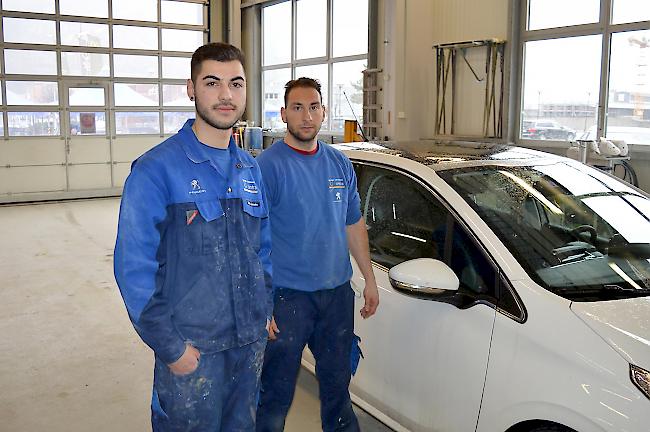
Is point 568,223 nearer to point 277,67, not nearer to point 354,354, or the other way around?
point 354,354

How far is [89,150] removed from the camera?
12.3m

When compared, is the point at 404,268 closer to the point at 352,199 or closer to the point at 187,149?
the point at 352,199

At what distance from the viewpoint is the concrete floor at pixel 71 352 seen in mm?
Result: 3361

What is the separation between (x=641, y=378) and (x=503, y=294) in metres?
0.50

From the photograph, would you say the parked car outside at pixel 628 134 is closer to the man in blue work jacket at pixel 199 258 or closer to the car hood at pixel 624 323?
the car hood at pixel 624 323

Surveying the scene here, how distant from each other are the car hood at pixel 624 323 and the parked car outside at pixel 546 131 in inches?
248

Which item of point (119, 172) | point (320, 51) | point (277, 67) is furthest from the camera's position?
point (277, 67)

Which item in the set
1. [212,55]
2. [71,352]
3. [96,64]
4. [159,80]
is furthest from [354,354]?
[159,80]

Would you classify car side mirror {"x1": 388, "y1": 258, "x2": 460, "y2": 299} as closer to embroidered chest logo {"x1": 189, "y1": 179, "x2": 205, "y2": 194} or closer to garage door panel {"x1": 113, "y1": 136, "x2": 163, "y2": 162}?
embroidered chest logo {"x1": 189, "y1": 179, "x2": 205, "y2": 194}

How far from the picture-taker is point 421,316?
241 cm

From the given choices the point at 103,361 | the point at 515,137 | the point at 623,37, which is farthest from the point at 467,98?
the point at 103,361

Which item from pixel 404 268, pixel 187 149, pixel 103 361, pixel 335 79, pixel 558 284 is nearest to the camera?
pixel 187 149

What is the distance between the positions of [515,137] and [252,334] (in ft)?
23.6

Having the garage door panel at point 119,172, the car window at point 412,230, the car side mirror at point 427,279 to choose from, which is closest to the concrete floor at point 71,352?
the car window at point 412,230
